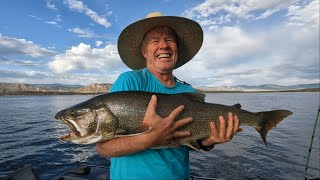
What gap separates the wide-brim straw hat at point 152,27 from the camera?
16.3 ft

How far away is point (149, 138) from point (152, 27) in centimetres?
221

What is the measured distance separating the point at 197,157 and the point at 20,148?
13082 millimetres

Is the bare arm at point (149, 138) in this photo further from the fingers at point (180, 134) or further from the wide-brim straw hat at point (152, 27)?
the wide-brim straw hat at point (152, 27)

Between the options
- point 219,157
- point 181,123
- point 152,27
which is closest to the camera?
point 181,123

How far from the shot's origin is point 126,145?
360 cm

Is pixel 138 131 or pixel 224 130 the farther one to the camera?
pixel 224 130

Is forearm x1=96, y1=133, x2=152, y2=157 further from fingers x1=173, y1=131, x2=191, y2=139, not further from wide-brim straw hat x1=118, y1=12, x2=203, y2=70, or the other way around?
wide-brim straw hat x1=118, y1=12, x2=203, y2=70

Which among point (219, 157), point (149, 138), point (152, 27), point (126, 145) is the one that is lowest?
point (219, 157)

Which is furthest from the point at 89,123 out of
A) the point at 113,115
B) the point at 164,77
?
the point at 164,77

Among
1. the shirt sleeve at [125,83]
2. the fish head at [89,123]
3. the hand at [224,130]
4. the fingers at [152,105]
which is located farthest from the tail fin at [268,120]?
the fish head at [89,123]

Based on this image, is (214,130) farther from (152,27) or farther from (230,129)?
(152,27)

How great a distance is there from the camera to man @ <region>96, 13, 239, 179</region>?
364 centimetres

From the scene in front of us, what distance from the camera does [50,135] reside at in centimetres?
2794

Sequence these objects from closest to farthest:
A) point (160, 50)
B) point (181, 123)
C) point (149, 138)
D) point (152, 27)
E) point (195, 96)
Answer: point (149, 138) < point (181, 123) < point (195, 96) < point (160, 50) < point (152, 27)
